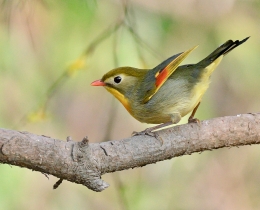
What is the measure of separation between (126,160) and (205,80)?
1.36m

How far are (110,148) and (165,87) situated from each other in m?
1.21

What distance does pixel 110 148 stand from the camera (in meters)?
3.13

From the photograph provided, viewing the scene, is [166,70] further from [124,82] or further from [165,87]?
[124,82]

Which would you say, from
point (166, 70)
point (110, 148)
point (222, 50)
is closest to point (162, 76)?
point (166, 70)

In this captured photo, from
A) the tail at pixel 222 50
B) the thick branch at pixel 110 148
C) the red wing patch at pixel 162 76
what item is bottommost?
the thick branch at pixel 110 148

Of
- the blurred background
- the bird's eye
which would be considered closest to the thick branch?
the bird's eye

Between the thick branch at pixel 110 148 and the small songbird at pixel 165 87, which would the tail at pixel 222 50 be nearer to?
the small songbird at pixel 165 87

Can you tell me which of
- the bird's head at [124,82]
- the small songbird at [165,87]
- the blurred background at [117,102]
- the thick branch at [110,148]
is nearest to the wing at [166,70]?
the small songbird at [165,87]

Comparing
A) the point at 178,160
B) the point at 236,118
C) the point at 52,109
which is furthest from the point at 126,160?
the point at 52,109

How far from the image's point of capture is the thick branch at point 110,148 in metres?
2.90

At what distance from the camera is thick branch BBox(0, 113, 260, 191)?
2.90m

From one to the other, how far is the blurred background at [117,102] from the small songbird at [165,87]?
0.55 meters

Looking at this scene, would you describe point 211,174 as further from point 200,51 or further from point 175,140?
point 175,140

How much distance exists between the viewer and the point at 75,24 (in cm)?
503
